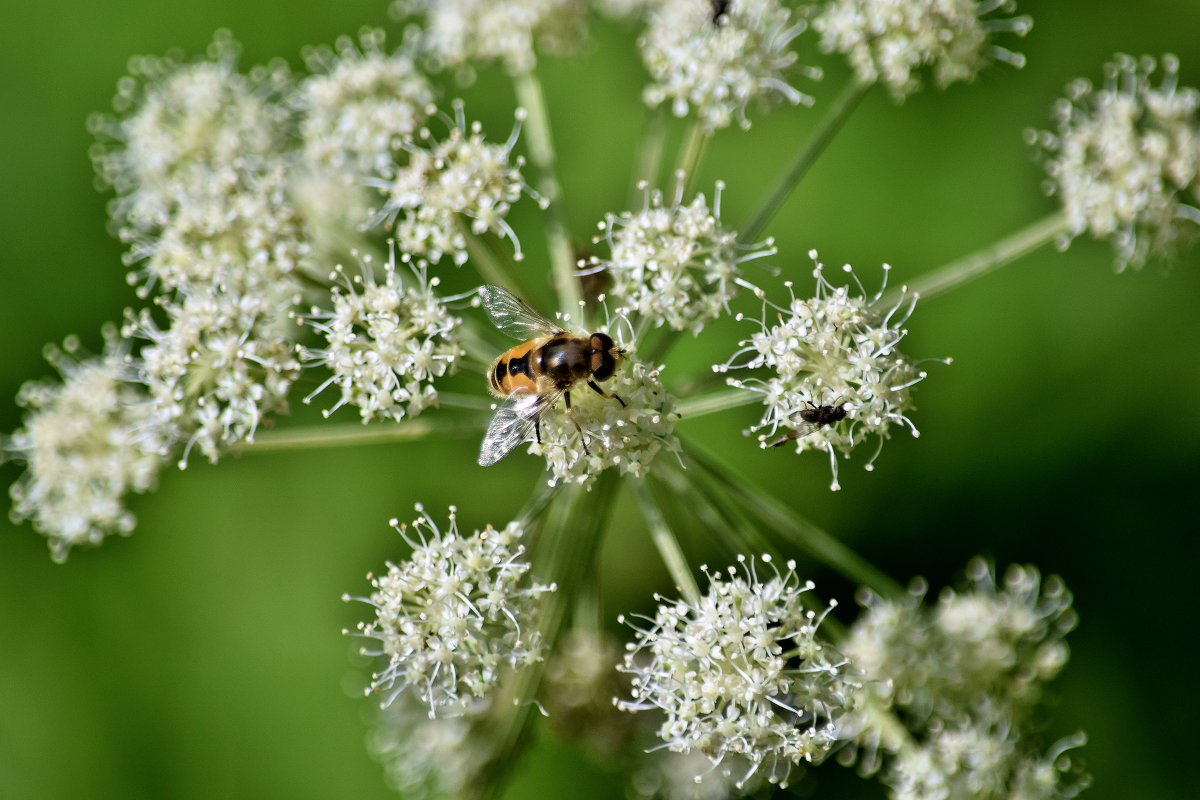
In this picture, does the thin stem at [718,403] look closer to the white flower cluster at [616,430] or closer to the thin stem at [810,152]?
the white flower cluster at [616,430]

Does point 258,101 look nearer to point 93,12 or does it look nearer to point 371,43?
point 371,43

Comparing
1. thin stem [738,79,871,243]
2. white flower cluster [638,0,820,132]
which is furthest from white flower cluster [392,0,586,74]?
thin stem [738,79,871,243]

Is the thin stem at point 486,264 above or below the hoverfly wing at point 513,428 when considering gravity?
above

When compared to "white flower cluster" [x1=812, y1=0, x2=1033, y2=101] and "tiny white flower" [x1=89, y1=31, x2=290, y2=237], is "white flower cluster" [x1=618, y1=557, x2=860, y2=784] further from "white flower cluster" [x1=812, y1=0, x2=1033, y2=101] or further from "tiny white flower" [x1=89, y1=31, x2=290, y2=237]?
"tiny white flower" [x1=89, y1=31, x2=290, y2=237]

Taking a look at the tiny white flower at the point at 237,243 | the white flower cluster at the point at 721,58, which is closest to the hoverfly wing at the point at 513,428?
the tiny white flower at the point at 237,243

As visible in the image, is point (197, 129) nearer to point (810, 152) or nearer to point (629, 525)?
point (810, 152)

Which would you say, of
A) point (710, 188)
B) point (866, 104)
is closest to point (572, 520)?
point (710, 188)

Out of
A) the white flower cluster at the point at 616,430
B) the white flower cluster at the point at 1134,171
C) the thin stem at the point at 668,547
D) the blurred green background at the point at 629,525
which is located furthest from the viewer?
the blurred green background at the point at 629,525
